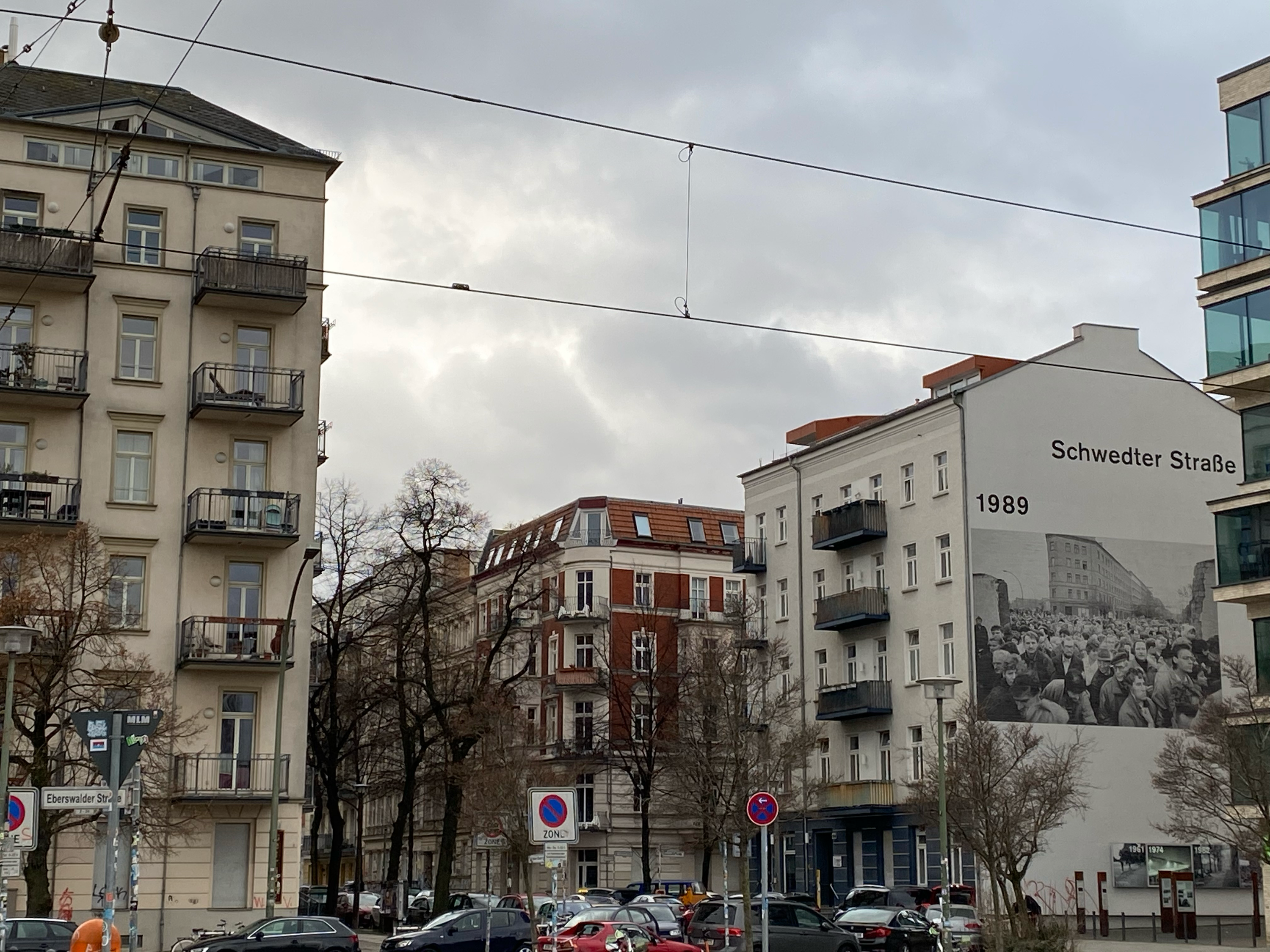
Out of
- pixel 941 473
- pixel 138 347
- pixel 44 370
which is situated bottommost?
pixel 44 370

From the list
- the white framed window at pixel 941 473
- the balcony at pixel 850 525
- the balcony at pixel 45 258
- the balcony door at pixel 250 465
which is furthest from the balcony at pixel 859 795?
the balcony at pixel 45 258

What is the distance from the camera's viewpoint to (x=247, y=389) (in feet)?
149

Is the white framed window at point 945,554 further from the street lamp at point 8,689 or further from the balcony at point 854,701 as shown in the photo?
the street lamp at point 8,689

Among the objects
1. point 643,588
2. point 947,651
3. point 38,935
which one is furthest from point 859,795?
point 38,935

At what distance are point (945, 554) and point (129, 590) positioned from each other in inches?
1113

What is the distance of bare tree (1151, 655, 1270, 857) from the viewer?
3950 centimetres

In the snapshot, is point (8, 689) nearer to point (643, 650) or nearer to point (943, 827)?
point (943, 827)

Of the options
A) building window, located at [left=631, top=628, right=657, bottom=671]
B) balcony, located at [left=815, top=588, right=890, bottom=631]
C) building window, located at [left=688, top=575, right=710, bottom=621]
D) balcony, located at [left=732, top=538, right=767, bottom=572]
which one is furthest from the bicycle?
building window, located at [left=688, top=575, right=710, bottom=621]

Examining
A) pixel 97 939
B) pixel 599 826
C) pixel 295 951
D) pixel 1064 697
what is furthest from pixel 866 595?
pixel 97 939

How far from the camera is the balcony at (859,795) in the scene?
2317 inches

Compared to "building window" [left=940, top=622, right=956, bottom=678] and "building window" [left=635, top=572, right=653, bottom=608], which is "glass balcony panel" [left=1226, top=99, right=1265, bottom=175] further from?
"building window" [left=635, top=572, right=653, bottom=608]

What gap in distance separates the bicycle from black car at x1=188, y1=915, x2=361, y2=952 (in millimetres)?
243

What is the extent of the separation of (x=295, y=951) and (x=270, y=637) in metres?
11.2

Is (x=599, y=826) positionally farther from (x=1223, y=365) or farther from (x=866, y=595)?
(x=1223, y=365)
